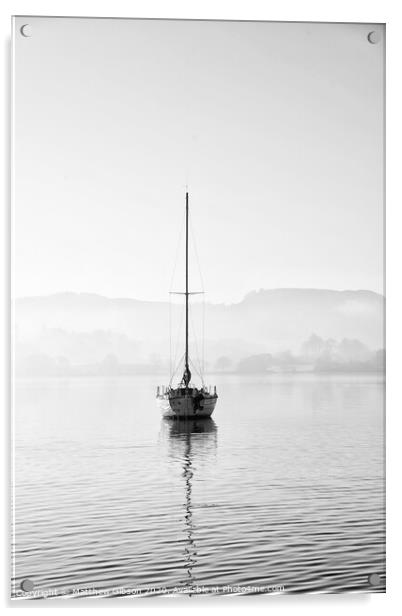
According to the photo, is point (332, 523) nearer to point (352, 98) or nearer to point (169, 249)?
point (169, 249)

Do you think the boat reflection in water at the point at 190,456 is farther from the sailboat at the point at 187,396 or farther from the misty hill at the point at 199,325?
the misty hill at the point at 199,325

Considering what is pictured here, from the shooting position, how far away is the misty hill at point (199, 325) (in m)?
4.22

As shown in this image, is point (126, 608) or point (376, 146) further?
point (376, 146)

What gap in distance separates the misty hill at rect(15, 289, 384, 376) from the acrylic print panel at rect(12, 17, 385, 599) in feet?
0.04

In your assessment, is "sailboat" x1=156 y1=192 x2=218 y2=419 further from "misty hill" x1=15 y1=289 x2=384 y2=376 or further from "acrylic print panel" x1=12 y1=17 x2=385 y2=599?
"misty hill" x1=15 y1=289 x2=384 y2=376

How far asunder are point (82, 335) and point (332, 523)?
168 cm

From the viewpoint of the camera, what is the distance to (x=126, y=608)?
3863 mm

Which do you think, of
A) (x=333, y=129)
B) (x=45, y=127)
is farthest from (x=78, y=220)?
(x=333, y=129)

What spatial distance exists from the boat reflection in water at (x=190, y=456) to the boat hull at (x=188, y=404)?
52mm

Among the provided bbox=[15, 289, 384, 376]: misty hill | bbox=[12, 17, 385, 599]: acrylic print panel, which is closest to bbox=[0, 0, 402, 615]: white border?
bbox=[12, 17, 385, 599]: acrylic print panel

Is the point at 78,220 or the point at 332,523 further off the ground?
the point at 78,220

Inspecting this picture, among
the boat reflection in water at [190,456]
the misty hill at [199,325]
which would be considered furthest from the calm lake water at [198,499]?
the misty hill at [199,325]
